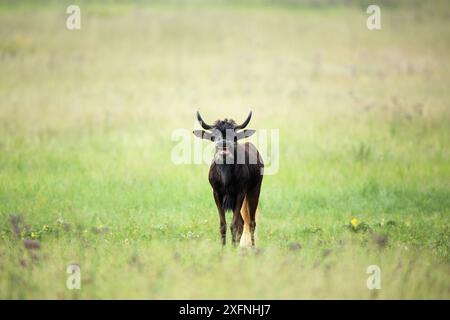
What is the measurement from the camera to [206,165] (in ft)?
60.3

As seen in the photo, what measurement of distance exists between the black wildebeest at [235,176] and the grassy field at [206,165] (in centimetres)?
40

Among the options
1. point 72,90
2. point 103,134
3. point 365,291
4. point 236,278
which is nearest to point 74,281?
point 236,278

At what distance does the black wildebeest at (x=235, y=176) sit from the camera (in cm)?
1190

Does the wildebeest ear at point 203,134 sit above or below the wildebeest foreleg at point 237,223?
above

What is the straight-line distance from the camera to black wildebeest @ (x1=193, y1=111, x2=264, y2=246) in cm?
1190

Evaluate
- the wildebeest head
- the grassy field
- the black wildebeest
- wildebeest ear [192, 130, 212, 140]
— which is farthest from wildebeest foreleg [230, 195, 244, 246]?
wildebeest ear [192, 130, 212, 140]

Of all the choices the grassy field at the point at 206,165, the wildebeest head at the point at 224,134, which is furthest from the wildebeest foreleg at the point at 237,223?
the wildebeest head at the point at 224,134

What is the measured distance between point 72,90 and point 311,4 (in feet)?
81.6

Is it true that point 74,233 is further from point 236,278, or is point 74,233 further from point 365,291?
point 365,291

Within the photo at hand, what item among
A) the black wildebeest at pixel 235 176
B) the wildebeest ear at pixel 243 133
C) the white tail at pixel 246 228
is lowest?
the white tail at pixel 246 228

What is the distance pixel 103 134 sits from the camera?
20.8 m

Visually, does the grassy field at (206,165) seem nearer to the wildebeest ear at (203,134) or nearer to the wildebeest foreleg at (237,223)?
the wildebeest foreleg at (237,223)

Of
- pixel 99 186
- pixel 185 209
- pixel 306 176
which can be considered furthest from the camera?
pixel 306 176
